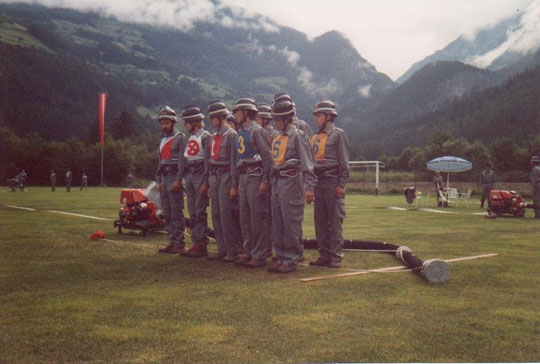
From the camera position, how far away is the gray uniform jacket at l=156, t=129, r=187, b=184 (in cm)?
867

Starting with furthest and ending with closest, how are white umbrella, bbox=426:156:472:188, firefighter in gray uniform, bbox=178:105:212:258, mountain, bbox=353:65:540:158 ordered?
mountain, bbox=353:65:540:158, white umbrella, bbox=426:156:472:188, firefighter in gray uniform, bbox=178:105:212:258

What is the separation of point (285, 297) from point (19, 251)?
542 centimetres

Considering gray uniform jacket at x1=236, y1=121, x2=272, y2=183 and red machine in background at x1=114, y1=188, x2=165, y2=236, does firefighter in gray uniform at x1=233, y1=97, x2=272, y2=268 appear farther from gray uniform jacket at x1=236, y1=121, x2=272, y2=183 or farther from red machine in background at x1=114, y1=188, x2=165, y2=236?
red machine in background at x1=114, y1=188, x2=165, y2=236

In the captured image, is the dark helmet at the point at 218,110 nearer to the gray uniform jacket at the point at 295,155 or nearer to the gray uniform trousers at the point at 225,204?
the gray uniform trousers at the point at 225,204

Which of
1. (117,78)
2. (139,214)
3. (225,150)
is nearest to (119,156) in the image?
(139,214)

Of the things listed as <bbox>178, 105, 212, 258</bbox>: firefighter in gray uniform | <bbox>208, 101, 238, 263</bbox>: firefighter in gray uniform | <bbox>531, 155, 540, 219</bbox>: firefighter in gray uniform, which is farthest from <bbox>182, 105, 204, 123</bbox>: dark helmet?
<bbox>531, 155, 540, 219</bbox>: firefighter in gray uniform

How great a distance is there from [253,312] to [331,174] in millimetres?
3220

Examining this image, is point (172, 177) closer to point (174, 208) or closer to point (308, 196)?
point (174, 208)

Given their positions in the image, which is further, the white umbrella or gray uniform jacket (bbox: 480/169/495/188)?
the white umbrella

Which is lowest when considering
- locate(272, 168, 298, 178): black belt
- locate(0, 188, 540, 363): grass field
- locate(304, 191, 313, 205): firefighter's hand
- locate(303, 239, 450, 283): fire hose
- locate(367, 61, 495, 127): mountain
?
locate(0, 188, 540, 363): grass field

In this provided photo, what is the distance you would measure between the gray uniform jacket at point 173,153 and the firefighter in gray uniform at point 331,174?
95.5 inches

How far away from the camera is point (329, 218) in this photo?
757cm

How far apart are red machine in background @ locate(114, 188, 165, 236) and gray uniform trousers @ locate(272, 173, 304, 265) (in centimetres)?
510

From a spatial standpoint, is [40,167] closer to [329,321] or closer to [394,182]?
[394,182]
